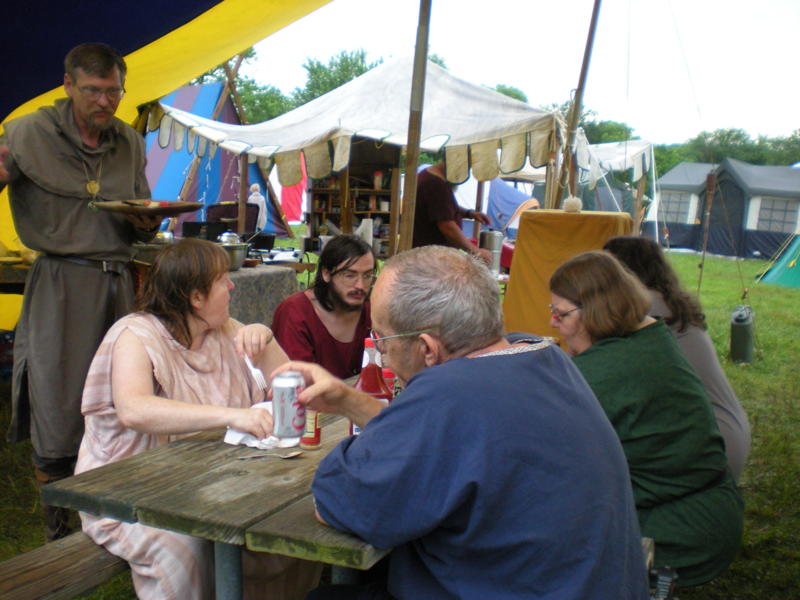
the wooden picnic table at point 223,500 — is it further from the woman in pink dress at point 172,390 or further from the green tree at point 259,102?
the green tree at point 259,102

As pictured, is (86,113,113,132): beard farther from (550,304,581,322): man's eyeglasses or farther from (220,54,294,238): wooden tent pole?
(220,54,294,238): wooden tent pole

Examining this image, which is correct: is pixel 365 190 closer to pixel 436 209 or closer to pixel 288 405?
pixel 436 209

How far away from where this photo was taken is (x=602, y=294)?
2.31m

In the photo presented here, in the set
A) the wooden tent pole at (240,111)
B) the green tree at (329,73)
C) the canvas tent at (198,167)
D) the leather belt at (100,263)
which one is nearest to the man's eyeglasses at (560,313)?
the leather belt at (100,263)

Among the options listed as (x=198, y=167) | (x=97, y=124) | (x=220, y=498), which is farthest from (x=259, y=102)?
(x=220, y=498)

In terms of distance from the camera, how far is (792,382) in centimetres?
655

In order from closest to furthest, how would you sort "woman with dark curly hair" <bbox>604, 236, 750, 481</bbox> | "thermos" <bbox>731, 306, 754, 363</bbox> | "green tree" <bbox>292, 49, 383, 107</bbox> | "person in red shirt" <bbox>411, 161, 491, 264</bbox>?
1. "woman with dark curly hair" <bbox>604, 236, 750, 481</bbox>
2. "person in red shirt" <bbox>411, 161, 491, 264</bbox>
3. "thermos" <bbox>731, 306, 754, 363</bbox>
4. "green tree" <bbox>292, 49, 383, 107</bbox>

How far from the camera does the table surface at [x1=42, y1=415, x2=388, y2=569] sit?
4.48ft

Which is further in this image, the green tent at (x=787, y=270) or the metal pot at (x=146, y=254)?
the green tent at (x=787, y=270)

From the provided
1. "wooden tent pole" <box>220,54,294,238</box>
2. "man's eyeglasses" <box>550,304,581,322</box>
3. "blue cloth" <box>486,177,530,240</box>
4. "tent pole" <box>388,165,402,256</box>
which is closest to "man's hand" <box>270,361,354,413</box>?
"man's eyeglasses" <box>550,304,581,322</box>

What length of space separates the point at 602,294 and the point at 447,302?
1.06 m

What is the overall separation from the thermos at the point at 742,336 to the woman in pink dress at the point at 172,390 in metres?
6.08

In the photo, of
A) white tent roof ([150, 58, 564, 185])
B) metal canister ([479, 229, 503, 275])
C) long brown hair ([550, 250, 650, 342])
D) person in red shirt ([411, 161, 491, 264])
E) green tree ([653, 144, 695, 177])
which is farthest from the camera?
green tree ([653, 144, 695, 177])

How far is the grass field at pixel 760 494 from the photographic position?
3.10 m
